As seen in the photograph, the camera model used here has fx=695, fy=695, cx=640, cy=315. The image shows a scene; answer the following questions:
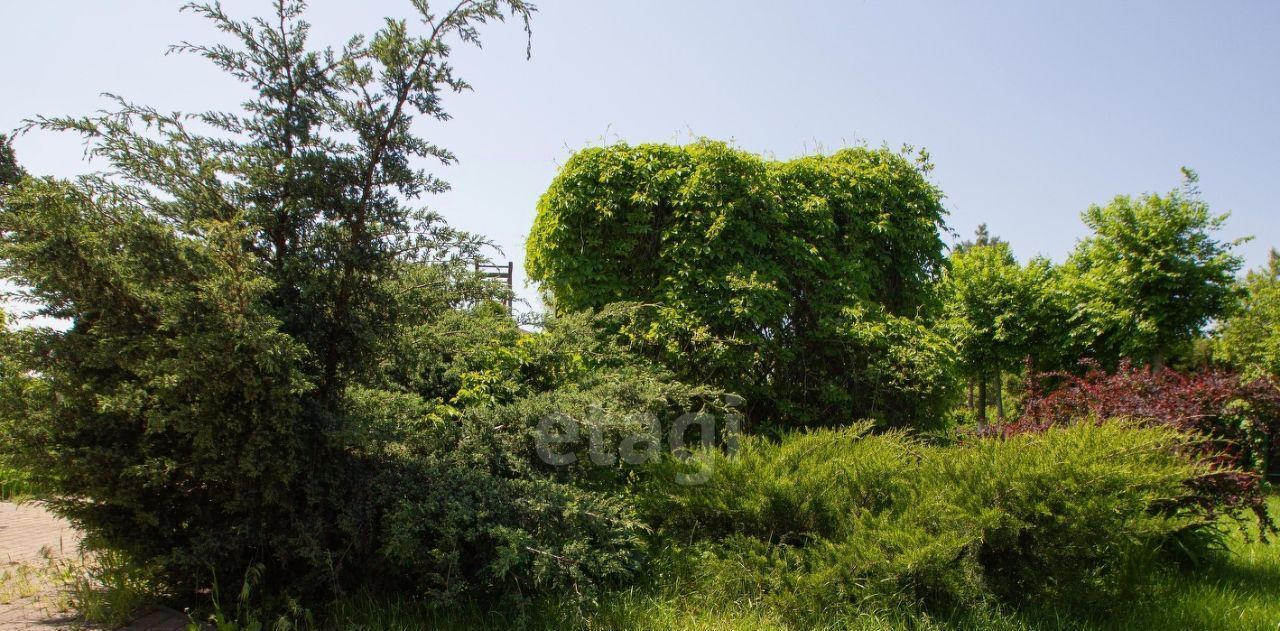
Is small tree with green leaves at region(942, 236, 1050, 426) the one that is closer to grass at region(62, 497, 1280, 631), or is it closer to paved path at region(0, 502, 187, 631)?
grass at region(62, 497, 1280, 631)

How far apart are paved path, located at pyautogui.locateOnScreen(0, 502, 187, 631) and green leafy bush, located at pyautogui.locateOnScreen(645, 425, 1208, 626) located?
270 centimetres

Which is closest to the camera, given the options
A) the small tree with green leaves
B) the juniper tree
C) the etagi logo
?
the juniper tree

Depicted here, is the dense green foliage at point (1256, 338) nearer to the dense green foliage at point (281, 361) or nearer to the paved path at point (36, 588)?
the dense green foliage at point (281, 361)

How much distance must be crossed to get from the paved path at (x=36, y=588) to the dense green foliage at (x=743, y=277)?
3.84 metres

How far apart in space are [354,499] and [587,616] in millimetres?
1289

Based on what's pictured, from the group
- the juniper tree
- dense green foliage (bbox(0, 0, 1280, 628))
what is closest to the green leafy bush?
dense green foliage (bbox(0, 0, 1280, 628))

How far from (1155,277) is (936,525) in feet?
28.6

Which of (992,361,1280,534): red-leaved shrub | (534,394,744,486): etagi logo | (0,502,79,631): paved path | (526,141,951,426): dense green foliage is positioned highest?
(526,141,951,426): dense green foliage

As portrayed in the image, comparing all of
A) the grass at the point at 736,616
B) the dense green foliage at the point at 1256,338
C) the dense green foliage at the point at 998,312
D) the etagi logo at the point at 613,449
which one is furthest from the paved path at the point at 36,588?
the dense green foliage at the point at 1256,338

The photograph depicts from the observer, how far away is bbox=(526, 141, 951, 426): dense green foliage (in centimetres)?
619

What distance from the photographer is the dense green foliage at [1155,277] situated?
9.82 meters

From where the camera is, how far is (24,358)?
314cm

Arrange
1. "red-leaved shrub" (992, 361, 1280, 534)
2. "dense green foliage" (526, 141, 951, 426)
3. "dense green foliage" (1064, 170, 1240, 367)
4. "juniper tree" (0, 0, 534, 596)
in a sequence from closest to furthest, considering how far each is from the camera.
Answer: "juniper tree" (0, 0, 534, 596), "red-leaved shrub" (992, 361, 1280, 534), "dense green foliage" (526, 141, 951, 426), "dense green foliage" (1064, 170, 1240, 367)

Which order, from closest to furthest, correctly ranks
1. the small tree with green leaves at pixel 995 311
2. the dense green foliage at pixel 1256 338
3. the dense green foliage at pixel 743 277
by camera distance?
the dense green foliage at pixel 743 277, the small tree with green leaves at pixel 995 311, the dense green foliage at pixel 1256 338
